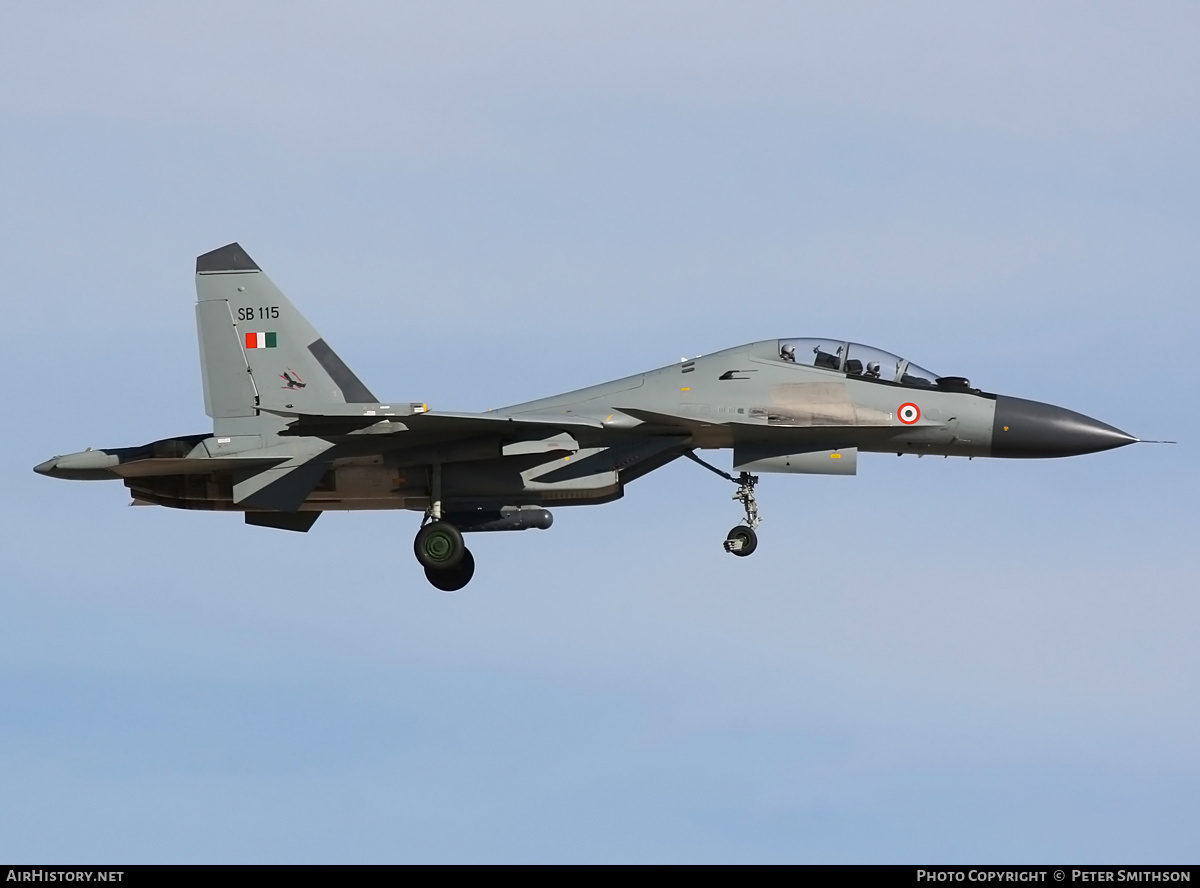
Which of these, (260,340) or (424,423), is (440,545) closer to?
(424,423)

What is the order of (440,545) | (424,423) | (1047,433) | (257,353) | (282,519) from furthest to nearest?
(282,519), (257,353), (440,545), (1047,433), (424,423)

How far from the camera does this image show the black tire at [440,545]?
25.7m

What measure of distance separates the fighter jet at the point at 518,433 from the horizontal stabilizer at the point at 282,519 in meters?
0.52

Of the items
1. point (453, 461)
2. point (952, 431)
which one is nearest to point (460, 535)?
point (453, 461)

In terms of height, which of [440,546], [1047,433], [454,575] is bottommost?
[454,575]

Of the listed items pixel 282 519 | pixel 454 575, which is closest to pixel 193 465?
pixel 282 519

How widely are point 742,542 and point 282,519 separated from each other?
6780mm

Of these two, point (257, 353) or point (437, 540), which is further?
point (257, 353)

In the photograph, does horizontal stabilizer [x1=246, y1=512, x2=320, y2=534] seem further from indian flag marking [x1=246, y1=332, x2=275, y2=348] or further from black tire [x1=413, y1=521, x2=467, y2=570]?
indian flag marking [x1=246, y1=332, x2=275, y2=348]

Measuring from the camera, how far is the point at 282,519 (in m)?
27.1

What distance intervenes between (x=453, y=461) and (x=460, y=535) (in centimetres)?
103
